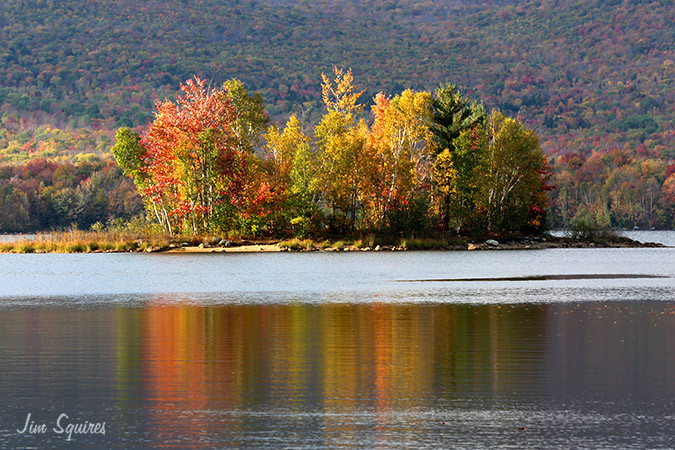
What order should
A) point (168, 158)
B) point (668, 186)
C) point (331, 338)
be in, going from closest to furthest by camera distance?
point (331, 338)
point (168, 158)
point (668, 186)

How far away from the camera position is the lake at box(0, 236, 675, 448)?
489 inches

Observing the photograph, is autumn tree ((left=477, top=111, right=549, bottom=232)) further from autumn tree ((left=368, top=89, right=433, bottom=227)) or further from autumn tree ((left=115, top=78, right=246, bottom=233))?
autumn tree ((left=115, top=78, right=246, bottom=233))

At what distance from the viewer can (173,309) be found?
2795 cm

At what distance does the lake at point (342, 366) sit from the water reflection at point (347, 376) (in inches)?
2.0

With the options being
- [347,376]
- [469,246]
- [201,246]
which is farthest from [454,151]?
[347,376]

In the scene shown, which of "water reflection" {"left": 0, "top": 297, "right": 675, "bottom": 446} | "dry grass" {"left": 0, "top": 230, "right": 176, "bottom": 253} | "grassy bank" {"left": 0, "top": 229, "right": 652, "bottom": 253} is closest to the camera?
"water reflection" {"left": 0, "top": 297, "right": 675, "bottom": 446}

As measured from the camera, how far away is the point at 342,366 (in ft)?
56.4

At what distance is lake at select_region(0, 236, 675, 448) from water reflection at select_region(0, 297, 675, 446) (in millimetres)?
50

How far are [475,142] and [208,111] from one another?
24.1 meters

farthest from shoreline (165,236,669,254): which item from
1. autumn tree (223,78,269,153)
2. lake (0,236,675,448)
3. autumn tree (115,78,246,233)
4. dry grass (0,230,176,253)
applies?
lake (0,236,675,448)

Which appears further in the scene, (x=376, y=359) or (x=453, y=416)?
(x=376, y=359)

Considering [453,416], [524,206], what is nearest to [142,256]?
[524,206]

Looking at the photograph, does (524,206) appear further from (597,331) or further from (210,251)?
(597,331)

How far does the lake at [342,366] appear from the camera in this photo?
1241 cm
